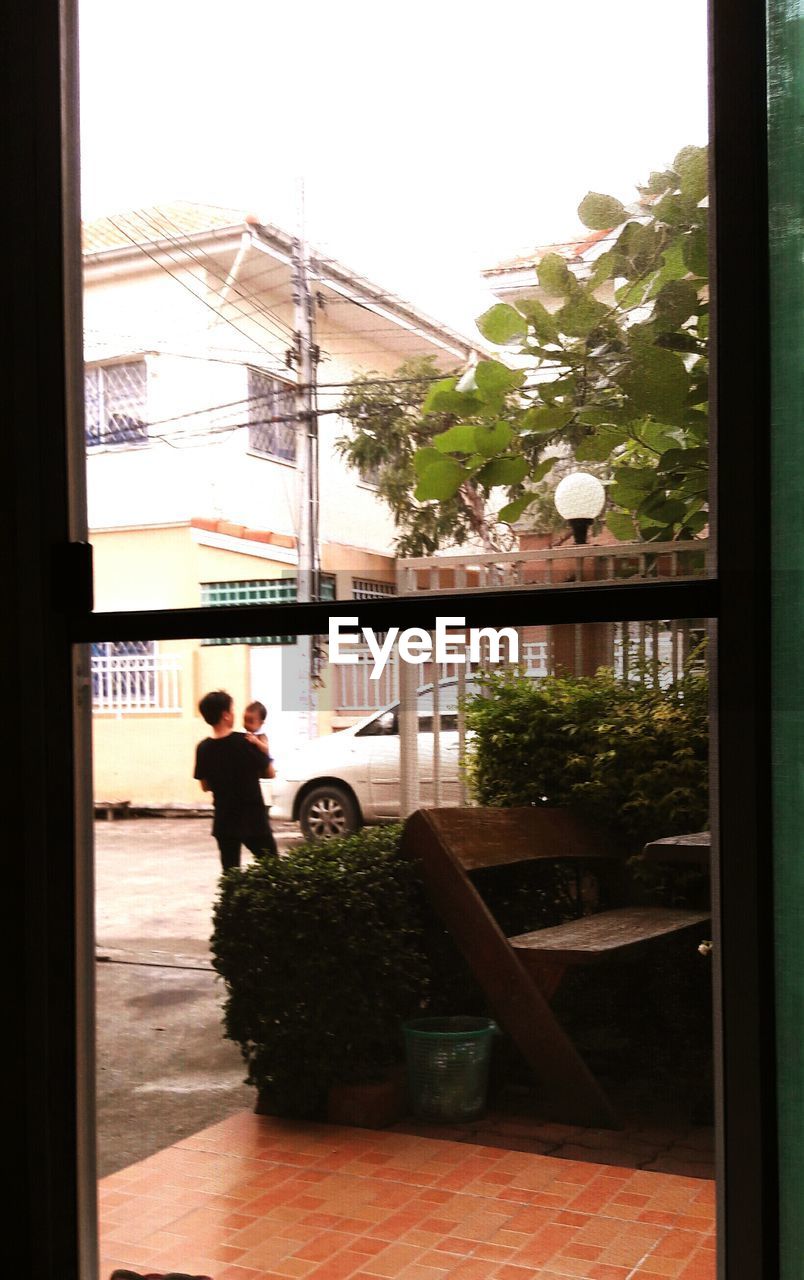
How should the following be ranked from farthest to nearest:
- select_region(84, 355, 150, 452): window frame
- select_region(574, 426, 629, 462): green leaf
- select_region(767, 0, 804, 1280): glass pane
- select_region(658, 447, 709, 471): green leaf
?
select_region(84, 355, 150, 452): window frame < select_region(574, 426, 629, 462): green leaf < select_region(658, 447, 709, 471): green leaf < select_region(767, 0, 804, 1280): glass pane

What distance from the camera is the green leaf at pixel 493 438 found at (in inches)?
55.4

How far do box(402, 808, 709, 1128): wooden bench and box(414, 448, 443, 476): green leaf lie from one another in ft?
1.38

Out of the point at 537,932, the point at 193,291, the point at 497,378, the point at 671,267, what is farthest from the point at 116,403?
the point at 537,932

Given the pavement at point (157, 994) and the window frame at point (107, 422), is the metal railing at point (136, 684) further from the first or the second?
the window frame at point (107, 422)

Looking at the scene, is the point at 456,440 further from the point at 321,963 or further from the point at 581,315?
the point at 321,963

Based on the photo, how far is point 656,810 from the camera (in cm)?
129

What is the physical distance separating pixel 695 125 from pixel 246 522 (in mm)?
707

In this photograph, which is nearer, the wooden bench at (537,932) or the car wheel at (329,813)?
the wooden bench at (537,932)

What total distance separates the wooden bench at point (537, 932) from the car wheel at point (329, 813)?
0.08m

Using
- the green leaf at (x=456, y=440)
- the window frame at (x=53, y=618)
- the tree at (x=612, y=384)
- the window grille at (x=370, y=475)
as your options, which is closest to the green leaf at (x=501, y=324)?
the tree at (x=612, y=384)

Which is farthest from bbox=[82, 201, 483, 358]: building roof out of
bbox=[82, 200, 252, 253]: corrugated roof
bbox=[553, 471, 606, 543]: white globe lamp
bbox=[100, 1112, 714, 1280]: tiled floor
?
bbox=[100, 1112, 714, 1280]: tiled floor

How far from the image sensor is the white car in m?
1.40

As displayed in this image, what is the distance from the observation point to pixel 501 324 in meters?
1.41

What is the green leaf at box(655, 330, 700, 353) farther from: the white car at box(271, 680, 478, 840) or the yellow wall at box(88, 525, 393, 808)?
the yellow wall at box(88, 525, 393, 808)
